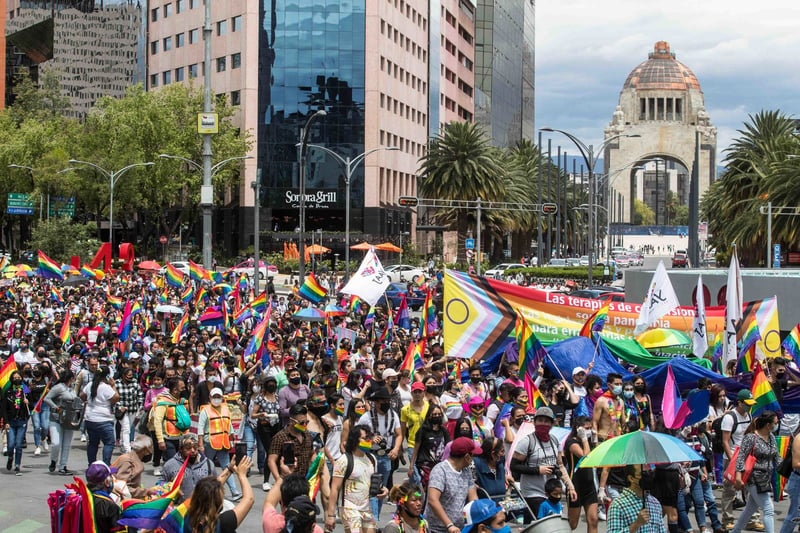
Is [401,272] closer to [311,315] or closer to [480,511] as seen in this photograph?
[311,315]

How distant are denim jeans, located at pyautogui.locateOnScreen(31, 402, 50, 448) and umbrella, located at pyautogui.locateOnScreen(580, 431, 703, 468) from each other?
8.59 m

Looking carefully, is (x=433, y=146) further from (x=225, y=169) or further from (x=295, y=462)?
(x=295, y=462)

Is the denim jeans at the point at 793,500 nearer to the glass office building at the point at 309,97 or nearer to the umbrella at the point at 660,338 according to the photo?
the umbrella at the point at 660,338

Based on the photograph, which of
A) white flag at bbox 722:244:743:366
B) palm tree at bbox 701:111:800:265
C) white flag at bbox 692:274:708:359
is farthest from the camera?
palm tree at bbox 701:111:800:265

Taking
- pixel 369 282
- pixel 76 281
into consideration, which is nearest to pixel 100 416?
pixel 369 282

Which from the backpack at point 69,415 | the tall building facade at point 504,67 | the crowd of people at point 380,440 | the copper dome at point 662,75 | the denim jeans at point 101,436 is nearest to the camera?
the crowd of people at point 380,440

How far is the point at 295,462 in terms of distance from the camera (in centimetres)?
971

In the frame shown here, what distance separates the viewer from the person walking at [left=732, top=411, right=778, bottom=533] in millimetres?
10203

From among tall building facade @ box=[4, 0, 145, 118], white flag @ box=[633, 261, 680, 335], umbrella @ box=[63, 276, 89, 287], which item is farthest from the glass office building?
white flag @ box=[633, 261, 680, 335]

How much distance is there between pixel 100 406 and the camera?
12.9 meters

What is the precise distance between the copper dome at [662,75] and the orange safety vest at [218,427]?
17668cm

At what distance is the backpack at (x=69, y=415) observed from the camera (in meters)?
13.2

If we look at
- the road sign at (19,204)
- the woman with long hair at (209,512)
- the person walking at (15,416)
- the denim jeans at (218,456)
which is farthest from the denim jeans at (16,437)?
the road sign at (19,204)

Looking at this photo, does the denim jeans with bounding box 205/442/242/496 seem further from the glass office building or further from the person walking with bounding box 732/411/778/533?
the glass office building
